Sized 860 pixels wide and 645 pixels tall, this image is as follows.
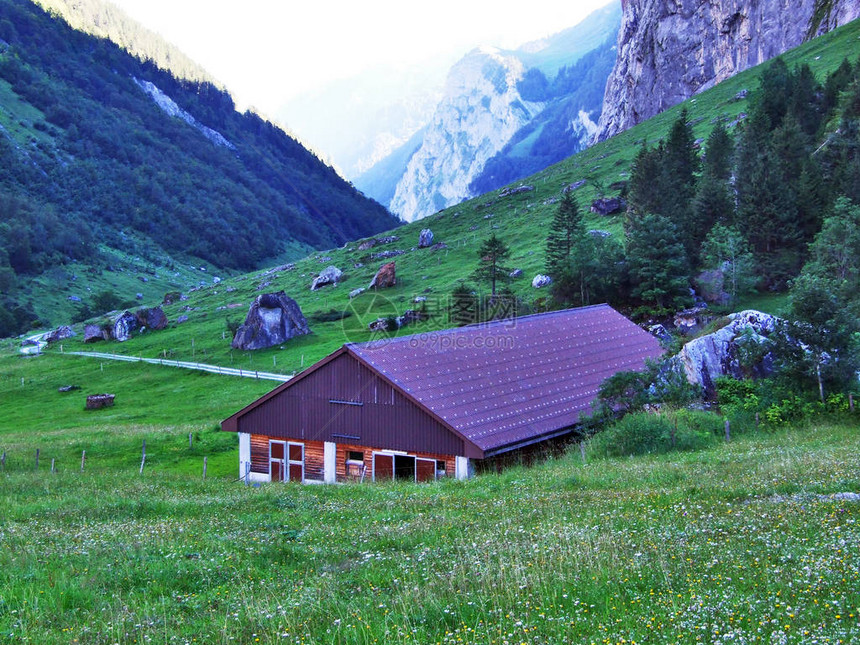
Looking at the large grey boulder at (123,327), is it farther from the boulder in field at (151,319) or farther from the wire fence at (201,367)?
the wire fence at (201,367)

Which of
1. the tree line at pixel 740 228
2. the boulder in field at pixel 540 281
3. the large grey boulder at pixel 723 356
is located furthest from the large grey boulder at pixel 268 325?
the large grey boulder at pixel 723 356

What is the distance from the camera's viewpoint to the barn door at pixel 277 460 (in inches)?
1443

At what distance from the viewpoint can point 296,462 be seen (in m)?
36.3

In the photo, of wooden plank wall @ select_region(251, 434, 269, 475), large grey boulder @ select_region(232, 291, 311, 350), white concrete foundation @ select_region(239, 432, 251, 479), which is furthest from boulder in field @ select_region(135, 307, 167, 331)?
wooden plank wall @ select_region(251, 434, 269, 475)

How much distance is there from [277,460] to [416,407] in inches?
390

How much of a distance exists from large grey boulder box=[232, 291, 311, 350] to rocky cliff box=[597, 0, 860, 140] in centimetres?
13496

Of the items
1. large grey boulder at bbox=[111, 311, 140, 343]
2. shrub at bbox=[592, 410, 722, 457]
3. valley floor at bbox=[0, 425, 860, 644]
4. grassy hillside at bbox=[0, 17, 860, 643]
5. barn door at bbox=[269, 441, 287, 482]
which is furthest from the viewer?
large grey boulder at bbox=[111, 311, 140, 343]

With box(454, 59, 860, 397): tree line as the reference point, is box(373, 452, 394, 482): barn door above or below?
below

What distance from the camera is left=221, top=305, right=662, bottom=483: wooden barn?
3156cm

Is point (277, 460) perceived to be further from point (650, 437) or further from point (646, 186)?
point (646, 186)

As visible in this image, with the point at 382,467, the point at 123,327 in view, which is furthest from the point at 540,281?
the point at 123,327

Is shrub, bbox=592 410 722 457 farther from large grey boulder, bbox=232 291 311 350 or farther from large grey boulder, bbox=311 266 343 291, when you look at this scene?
large grey boulder, bbox=311 266 343 291

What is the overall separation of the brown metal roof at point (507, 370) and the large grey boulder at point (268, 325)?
145ft

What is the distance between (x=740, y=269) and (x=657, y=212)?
16199 mm
